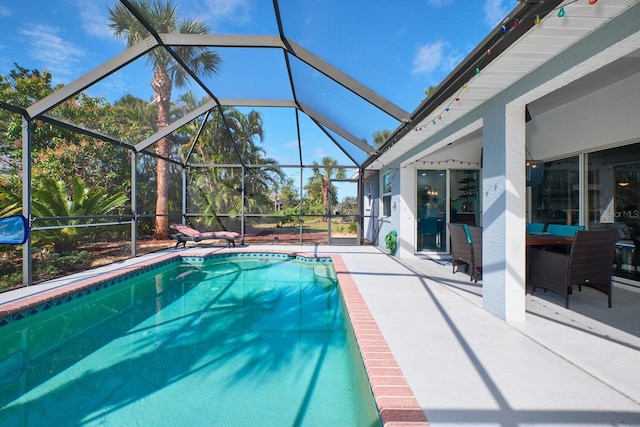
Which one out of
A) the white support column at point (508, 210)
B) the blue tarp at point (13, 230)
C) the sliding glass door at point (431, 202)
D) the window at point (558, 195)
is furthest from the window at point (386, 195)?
the blue tarp at point (13, 230)

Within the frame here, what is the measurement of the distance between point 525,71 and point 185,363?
4502 mm

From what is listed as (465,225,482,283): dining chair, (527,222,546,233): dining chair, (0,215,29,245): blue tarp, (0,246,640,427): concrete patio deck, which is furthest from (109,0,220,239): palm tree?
(527,222,546,233): dining chair

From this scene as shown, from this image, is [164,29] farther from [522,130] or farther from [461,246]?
[461,246]

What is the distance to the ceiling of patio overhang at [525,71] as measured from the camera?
2160 mm

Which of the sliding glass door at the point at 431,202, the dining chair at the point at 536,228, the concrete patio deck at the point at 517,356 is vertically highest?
the sliding glass door at the point at 431,202

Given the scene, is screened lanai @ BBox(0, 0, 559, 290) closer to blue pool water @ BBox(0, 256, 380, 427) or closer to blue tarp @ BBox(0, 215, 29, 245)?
blue tarp @ BBox(0, 215, 29, 245)

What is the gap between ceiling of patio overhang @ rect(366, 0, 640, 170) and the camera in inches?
85.0

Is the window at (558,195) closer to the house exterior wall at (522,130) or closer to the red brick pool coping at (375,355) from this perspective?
the house exterior wall at (522,130)

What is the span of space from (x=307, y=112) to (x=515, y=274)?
6.83 meters

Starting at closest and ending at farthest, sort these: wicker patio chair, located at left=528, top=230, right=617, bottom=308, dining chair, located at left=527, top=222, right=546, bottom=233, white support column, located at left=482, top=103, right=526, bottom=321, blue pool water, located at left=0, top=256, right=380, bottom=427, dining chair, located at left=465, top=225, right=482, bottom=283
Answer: blue pool water, located at left=0, top=256, right=380, bottom=427 < white support column, located at left=482, top=103, right=526, bottom=321 < wicker patio chair, located at left=528, top=230, right=617, bottom=308 < dining chair, located at left=465, top=225, right=482, bottom=283 < dining chair, located at left=527, top=222, right=546, bottom=233

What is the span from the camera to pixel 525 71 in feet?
9.75

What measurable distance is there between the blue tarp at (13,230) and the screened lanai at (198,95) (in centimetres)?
Result: 60

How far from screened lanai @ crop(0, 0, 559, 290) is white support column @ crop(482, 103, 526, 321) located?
78cm

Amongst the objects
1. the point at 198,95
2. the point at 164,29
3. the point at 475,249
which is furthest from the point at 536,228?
the point at 198,95
